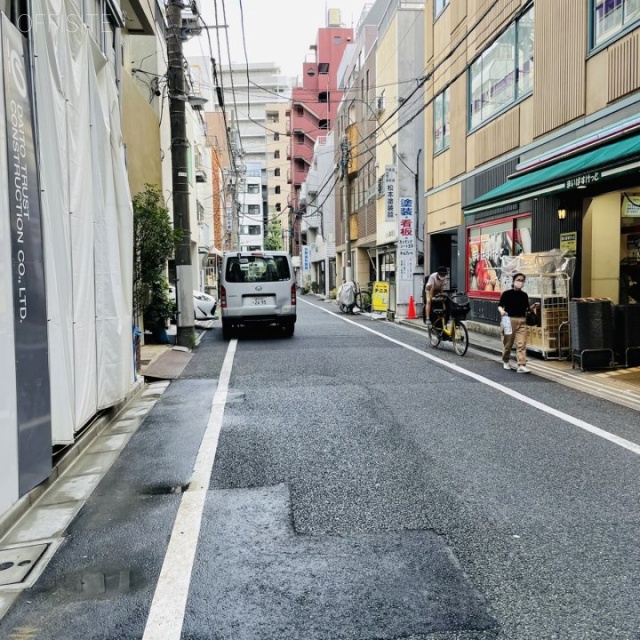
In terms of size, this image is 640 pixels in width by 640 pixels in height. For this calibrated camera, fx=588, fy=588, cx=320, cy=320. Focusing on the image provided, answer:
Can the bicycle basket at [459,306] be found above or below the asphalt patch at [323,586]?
above

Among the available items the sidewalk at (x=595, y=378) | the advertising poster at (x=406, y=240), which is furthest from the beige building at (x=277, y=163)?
the sidewalk at (x=595, y=378)

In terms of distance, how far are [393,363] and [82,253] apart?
6.39 meters

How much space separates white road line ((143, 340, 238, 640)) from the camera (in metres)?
2.76

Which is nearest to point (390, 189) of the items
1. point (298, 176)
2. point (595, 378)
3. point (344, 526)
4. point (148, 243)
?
point (148, 243)

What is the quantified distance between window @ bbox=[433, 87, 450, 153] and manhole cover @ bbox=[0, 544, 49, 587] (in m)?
17.6

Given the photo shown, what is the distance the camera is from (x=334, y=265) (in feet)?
152

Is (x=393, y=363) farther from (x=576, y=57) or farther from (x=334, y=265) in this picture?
(x=334, y=265)

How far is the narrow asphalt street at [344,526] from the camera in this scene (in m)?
2.80

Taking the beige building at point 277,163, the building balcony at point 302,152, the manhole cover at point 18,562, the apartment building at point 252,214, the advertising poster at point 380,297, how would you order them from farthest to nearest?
the beige building at point 277,163 → the apartment building at point 252,214 → the building balcony at point 302,152 → the advertising poster at point 380,297 → the manhole cover at point 18,562

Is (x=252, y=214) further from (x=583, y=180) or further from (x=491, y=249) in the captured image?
(x=583, y=180)

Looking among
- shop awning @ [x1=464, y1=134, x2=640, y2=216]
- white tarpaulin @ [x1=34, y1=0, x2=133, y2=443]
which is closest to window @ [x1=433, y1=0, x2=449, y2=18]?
shop awning @ [x1=464, y1=134, x2=640, y2=216]

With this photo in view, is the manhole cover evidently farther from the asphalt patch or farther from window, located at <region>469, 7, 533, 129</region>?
window, located at <region>469, 7, 533, 129</region>

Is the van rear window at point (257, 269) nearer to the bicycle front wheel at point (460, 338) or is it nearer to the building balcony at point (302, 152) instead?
the bicycle front wheel at point (460, 338)

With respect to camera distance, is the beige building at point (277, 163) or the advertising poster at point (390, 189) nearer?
the advertising poster at point (390, 189)
